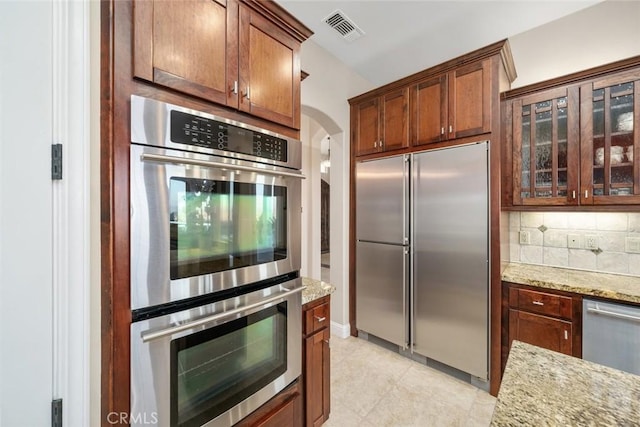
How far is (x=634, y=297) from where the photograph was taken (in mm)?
1650

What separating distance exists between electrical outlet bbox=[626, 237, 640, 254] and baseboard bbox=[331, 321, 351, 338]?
2532 mm

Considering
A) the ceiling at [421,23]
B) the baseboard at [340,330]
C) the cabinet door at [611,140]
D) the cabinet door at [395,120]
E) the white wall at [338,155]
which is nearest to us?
the cabinet door at [611,140]

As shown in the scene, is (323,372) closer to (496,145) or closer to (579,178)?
(496,145)

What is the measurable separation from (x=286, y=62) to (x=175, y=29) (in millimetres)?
587

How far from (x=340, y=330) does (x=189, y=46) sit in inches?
116

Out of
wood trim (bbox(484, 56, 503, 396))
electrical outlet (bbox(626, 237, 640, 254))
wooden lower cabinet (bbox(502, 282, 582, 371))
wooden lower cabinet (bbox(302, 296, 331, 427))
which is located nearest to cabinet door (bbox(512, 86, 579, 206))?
wood trim (bbox(484, 56, 503, 396))

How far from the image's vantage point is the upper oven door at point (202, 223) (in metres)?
0.91

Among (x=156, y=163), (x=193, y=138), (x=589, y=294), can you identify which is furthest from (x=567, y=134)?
(x=156, y=163)

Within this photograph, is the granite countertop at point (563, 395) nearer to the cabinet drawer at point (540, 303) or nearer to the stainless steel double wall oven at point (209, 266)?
the stainless steel double wall oven at point (209, 266)

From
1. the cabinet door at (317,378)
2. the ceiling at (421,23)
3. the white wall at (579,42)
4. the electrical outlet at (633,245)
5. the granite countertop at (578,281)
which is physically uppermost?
the ceiling at (421,23)

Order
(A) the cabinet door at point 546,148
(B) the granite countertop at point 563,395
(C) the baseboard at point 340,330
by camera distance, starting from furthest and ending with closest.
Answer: (C) the baseboard at point 340,330
(A) the cabinet door at point 546,148
(B) the granite countertop at point 563,395

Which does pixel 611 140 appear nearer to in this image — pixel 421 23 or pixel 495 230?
pixel 495 230

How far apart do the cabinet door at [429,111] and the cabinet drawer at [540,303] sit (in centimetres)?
138

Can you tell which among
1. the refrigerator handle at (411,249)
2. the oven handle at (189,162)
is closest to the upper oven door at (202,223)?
the oven handle at (189,162)
